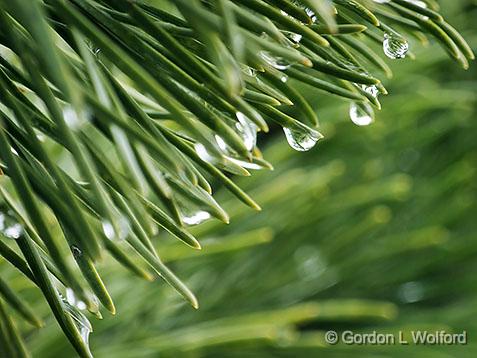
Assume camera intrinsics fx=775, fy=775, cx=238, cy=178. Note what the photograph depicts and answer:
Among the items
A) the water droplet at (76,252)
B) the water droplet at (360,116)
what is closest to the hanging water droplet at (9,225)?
the water droplet at (76,252)

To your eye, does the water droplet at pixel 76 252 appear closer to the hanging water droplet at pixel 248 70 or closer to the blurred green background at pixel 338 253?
the hanging water droplet at pixel 248 70

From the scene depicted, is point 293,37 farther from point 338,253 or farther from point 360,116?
point 338,253

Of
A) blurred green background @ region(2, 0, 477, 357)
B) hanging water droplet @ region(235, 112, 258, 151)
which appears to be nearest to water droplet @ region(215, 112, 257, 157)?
hanging water droplet @ region(235, 112, 258, 151)

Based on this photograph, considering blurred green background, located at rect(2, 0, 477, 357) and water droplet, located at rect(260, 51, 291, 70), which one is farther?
blurred green background, located at rect(2, 0, 477, 357)

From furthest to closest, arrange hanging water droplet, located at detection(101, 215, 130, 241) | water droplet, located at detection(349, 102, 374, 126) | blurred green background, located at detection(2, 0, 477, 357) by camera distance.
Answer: blurred green background, located at detection(2, 0, 477, 357) < water droplet, located at detection(349, 102, 374, 126) < hanging water droplet, located at detection(101, 215, 130, 241)

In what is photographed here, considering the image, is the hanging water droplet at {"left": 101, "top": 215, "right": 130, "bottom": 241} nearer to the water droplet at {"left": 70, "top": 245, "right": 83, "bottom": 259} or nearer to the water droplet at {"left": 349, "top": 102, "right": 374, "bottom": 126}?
the water droplet at {"left": 70, "top": 245, "right": 83, "bottom": 259}
